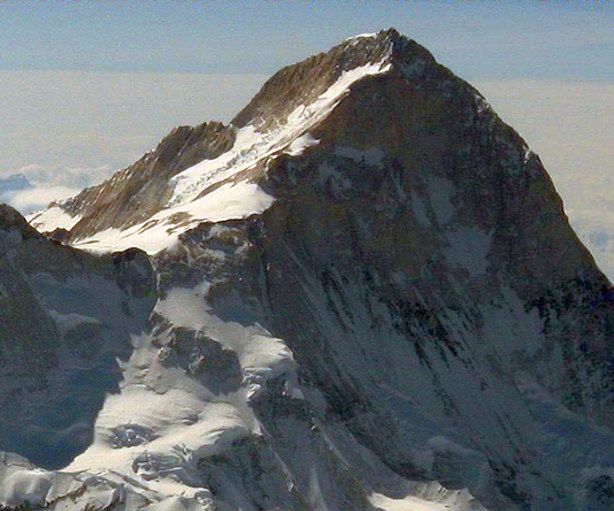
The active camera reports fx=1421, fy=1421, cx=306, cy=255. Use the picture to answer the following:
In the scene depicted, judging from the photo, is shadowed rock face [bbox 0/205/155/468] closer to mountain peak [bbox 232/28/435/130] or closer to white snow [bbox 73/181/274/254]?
white snow [bbox 73/181/274/254]

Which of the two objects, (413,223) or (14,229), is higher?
(413,223)

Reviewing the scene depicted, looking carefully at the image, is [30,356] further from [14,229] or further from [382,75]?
[382,75]

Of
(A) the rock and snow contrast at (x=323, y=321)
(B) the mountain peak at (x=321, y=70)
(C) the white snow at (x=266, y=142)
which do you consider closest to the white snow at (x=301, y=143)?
(C) the white snow at (x=266, y=142)

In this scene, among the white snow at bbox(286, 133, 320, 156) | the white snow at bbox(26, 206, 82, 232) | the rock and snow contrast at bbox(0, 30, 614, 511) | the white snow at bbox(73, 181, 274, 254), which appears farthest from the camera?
the white snow at bbox(26, 206, 82, 232)

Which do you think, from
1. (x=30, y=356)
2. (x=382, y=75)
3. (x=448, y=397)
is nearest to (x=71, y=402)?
(x=30, y=356)

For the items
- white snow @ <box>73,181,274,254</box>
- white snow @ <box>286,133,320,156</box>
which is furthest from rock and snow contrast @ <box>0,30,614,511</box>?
white snow @ <box>286,133,320,156</box>

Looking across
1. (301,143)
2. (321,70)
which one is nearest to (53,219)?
(321,70)
